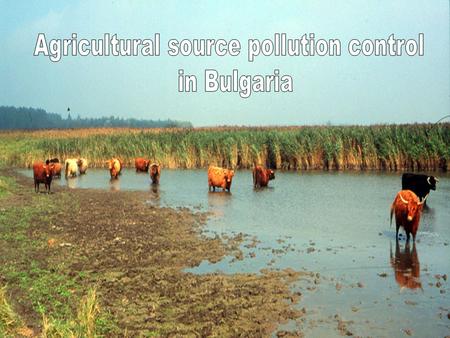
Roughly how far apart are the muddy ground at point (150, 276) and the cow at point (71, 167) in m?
14.7

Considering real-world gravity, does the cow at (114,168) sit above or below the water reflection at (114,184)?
above

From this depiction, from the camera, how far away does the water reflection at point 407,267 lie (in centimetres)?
882

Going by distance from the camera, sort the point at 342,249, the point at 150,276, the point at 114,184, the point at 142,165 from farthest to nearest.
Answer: the point at 142,165 → the point at 114,184 → the point at 342,249 → the point at 150,276

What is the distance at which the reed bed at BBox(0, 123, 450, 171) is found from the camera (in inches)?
1172

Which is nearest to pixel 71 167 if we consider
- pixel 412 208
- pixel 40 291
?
pixel 412 208

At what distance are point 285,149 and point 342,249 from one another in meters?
21.7

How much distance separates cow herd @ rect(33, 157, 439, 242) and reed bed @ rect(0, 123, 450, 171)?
13.3ft

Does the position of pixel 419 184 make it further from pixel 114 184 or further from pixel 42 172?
pixel 114 184

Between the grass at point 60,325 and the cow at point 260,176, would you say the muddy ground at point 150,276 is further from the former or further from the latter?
the cow at point 260,176

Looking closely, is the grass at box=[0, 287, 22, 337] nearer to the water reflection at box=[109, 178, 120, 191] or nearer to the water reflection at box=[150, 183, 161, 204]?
the water reflection at box=[150, 183, 161, 204]

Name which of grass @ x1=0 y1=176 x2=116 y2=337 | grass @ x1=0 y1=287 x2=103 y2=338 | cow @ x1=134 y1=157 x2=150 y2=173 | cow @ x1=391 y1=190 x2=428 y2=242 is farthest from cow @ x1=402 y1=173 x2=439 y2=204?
cow @ x1=134 y1=157 x2=150 y2=173

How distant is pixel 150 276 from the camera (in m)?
8.93

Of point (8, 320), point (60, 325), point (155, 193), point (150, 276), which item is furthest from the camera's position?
point (155, 193)

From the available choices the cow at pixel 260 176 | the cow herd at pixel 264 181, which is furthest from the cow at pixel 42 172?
the cow at pixel 260 176
